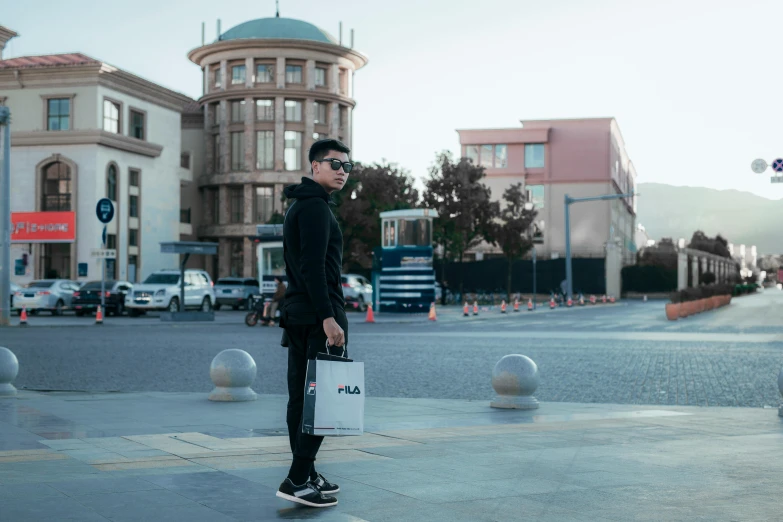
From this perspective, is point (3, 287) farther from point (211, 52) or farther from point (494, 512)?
point (211, 52)

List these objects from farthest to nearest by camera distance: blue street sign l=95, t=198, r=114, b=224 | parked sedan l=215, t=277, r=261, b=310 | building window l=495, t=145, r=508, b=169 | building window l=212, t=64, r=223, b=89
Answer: building window l=495, t=145, r=508, b=169 → building window l=212, t=64, r=223, b=89 → parked sedan l=215, t=277, r=261, b=310 → blue street sign l=95, t=198, r=114, b=224

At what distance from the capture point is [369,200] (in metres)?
55.8

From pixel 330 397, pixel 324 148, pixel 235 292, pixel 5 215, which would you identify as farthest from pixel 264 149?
pixel 330 397

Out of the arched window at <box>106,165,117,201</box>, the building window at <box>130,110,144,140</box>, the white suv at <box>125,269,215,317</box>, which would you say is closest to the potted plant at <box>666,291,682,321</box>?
the white suv at <box>125,269,215,317</box>

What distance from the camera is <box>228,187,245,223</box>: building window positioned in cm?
7075

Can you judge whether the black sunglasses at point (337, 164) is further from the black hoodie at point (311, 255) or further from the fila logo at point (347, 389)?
the fila logo at point (347, 389)

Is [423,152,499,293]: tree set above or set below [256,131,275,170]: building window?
below

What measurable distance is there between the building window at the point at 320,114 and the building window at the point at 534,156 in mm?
18196

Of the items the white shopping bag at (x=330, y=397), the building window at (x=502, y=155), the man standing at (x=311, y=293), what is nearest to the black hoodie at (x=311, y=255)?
the man standing at (x=311, y=293)

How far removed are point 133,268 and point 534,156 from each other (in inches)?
1476

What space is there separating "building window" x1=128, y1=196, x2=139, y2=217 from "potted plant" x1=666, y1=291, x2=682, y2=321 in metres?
32.3

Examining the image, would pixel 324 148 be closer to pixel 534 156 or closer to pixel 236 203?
pixel 236 203

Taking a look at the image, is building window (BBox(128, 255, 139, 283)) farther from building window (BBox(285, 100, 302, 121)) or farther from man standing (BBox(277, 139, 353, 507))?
man standing (BBox(277, 139, 353, 507))

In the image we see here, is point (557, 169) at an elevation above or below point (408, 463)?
above
